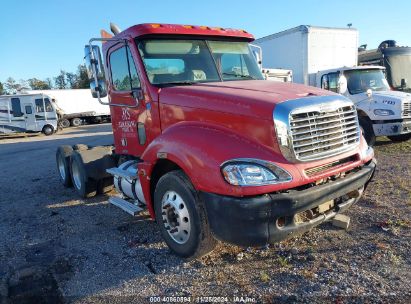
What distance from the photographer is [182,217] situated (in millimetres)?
3785

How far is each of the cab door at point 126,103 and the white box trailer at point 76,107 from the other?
Result: 993 inches

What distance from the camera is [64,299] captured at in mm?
3396

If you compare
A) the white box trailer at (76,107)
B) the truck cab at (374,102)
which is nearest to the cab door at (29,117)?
the white box trailer at (76,107)

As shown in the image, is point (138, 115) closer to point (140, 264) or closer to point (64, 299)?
point (140, 264)

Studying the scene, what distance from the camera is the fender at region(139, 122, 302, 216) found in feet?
10.6

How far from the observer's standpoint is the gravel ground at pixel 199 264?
10.9ft

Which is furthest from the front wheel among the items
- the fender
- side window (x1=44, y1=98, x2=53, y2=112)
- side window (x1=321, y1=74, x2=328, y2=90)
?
side window (x1=44, y1=98, x2=53, y2=112)

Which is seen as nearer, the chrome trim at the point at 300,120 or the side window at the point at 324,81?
the chrome trim at the point at 300,120

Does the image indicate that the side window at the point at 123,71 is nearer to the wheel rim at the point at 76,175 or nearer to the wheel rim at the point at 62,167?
the wheel rim at the point at 76,175

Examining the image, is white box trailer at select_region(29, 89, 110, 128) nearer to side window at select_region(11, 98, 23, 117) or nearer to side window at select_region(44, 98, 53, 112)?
side window at select_region(44, 98, 53, 112)

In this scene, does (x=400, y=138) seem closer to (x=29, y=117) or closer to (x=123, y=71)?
(x=123, y=71)

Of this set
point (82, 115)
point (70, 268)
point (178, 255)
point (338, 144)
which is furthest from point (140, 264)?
point (82, 115)

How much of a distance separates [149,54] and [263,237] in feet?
9.09

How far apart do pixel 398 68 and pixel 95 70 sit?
14.3 m
